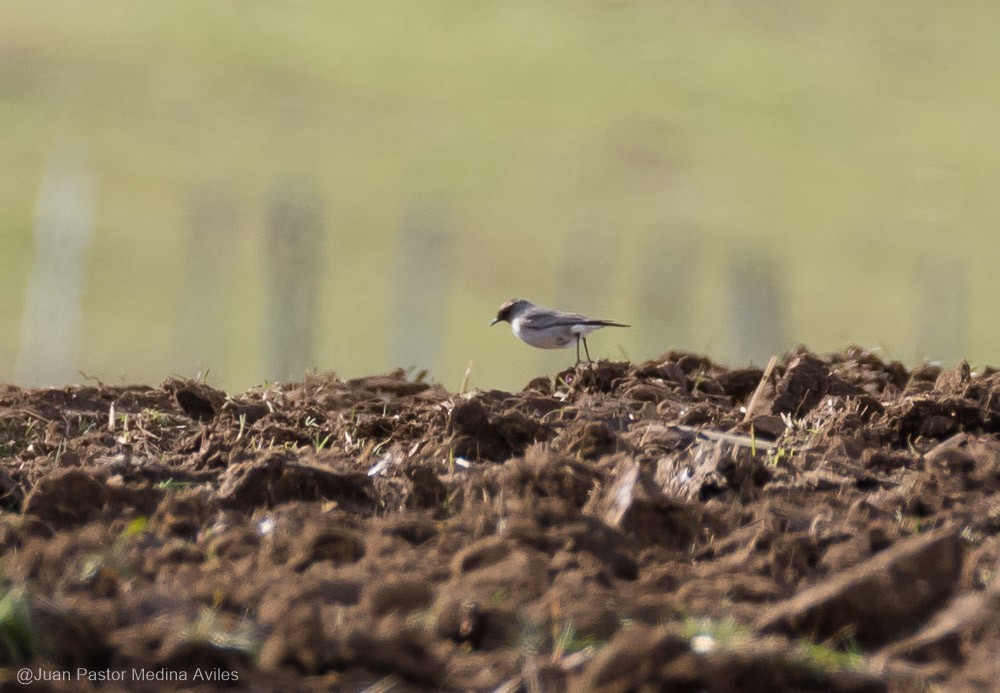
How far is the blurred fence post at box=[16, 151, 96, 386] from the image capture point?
1115 inches

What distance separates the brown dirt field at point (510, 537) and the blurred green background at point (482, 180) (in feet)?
55.7

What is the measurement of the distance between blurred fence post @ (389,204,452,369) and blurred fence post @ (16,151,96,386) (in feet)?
19.5

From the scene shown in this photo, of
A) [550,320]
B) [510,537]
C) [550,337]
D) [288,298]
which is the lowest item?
[510,537]

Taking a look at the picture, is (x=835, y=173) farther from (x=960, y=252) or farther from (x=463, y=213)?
(x=463, y=213)

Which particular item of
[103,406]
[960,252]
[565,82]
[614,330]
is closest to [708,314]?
[614,330]

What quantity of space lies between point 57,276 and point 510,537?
104 ft

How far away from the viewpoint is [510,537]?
14.5 ft

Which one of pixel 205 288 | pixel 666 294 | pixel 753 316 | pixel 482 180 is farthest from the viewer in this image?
pixel 482 180

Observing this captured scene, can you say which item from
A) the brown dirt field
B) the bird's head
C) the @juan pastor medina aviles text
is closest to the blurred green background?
the bird's head

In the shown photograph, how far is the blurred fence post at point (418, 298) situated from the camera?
24750mm

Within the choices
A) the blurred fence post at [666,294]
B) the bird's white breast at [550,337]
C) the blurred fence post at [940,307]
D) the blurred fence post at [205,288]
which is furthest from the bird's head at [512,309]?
the blurred fence post at [205,288]

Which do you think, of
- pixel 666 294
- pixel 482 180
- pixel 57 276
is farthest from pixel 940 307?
pixel 57 276

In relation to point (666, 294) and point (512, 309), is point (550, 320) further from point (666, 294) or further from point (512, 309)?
point (666, 294)

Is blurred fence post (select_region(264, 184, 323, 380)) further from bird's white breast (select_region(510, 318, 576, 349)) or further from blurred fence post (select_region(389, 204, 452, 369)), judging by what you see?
bird's white breast (select_region(510, 318, 576, 349))
